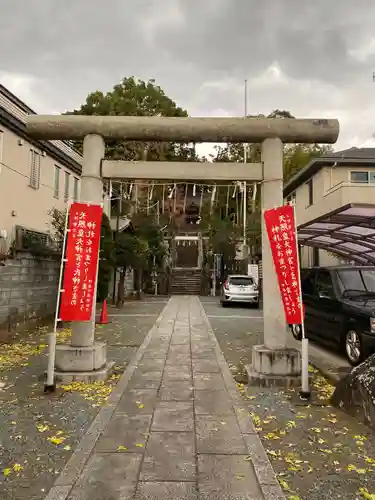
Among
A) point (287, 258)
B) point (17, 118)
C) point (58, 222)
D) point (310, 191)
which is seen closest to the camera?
point (287, 258)

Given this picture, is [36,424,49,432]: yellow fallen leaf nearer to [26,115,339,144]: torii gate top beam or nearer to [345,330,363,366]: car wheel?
[26,115,339,144]: torii gate top beam

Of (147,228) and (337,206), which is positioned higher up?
(337,206)

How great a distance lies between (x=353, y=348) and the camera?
7.31m

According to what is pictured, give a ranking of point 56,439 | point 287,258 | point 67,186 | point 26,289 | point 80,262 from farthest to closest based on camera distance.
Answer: point 67,186, point 26,289, point 80,262, point 287,258, point 56,439

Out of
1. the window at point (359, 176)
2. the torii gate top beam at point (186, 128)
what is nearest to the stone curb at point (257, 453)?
the torii gate top beam at point (186, 128)

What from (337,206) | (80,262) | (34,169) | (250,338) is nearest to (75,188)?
(34,169)

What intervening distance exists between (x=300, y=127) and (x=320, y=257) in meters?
15.4

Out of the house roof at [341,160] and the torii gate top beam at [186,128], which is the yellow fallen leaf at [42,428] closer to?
the torii gate top beam at [186,128]

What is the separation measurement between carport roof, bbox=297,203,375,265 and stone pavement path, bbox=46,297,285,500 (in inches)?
153

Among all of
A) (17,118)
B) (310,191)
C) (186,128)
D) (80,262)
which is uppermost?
(310,191)

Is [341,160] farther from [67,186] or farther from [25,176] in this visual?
[25,176]

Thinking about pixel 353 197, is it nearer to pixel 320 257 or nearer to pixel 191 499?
pixel 320 257

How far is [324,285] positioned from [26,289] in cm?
792

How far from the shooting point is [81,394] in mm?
5445
